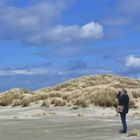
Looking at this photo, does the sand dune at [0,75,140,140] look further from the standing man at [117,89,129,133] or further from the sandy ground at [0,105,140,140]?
the standing man at [117,89,129,133]

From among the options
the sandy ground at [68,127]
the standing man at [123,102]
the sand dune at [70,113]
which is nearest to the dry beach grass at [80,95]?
the sand dune at [70,113]

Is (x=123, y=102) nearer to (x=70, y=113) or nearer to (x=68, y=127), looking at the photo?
(x=68, y=127)

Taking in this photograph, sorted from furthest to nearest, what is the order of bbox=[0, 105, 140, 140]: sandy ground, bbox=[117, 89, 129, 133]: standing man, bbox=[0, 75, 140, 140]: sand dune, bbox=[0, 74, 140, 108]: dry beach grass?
1. bbox=[0, 74, 140, 108]: dry beach grass
2. bbox=[0, 75, 140, 140]: sand dune
3. bbox=[117, 89, 129, 133]: standing man
4. bbox=[0, 105, 140, 140]: sandy ground

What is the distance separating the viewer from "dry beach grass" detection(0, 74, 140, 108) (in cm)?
4494

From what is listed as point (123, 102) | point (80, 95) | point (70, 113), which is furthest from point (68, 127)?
point (80, 95)

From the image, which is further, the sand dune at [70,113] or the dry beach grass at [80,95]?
the dry beach grass at [80,95]

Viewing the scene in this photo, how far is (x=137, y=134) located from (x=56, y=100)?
22.0 m

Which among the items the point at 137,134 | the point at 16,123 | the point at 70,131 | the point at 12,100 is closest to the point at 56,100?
the point at 12,100

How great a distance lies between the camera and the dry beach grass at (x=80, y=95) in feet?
147

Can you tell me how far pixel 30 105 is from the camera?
49.0 metres

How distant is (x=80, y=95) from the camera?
47281 millimetres

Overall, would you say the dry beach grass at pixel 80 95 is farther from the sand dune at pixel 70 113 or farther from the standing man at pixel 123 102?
the standing man at pixel 123 102

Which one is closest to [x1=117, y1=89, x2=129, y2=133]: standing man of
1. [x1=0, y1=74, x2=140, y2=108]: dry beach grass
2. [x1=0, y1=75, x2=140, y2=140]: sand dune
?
[x1=0, y1=75, x2=140, y2=140]: sand dune

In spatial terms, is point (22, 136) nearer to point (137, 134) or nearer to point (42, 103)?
point (137, 134)
